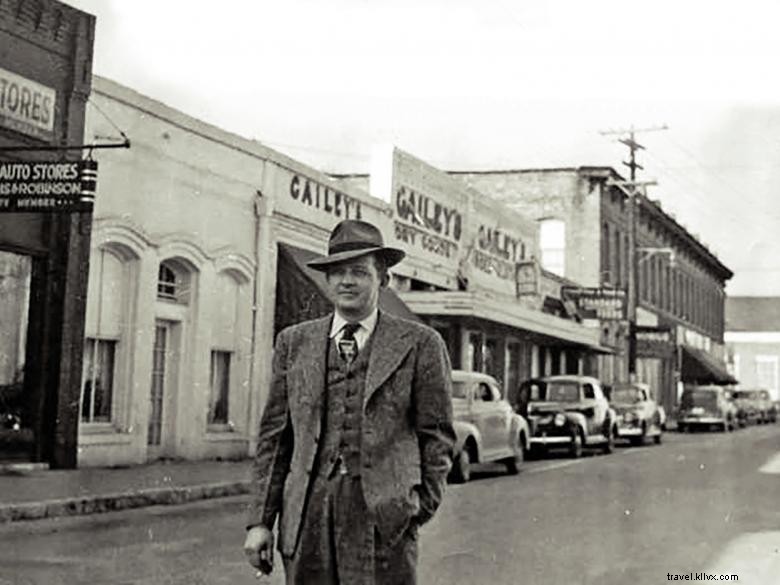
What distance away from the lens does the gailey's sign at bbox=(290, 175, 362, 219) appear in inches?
772

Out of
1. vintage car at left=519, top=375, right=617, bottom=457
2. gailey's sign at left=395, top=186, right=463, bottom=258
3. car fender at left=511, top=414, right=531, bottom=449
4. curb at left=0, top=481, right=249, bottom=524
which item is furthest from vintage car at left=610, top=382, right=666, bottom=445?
curb at left=0, top=481, right=249, bottom=524

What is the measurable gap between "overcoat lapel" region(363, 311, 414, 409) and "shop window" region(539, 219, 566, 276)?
35873 millimetres

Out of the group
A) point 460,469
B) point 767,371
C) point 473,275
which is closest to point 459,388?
point 460,469

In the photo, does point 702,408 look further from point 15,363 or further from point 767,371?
point 767,371

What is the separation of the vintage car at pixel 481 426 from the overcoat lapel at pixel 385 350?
39.7ft

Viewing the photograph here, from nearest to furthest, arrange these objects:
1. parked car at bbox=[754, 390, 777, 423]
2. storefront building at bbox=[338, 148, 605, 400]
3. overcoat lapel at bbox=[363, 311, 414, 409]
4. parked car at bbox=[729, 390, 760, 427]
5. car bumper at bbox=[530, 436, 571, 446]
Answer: overcoat lapel at bbox=[363, 311, 414, 409] → car bumper at bbox=[530, 436, 571, 446] → storefront building at bbox=[338, 148, 605, 400] → parked car at bbox=[729, 390, 760, 427] → parked car at bbox=[754, 390, 777, 423]

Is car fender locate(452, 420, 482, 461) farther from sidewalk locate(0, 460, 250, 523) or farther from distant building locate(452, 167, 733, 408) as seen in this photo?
distant building locate(452, 167, 733, 408)

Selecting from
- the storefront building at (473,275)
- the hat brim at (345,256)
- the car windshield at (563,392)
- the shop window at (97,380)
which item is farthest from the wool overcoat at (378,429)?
the car windshield at (563,392)

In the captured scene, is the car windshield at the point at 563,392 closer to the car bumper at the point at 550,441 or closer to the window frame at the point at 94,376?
the car bumper at the point at 550,441

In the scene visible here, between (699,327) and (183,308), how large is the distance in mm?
46590

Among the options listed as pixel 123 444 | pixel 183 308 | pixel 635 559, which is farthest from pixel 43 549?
pixel 183 308

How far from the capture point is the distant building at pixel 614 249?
3875cm

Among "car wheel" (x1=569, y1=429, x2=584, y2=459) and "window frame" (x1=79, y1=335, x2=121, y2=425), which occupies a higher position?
"window frame" (x1=79, y1=335, x2=121, y2=425)

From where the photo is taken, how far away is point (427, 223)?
2559 centimetres
